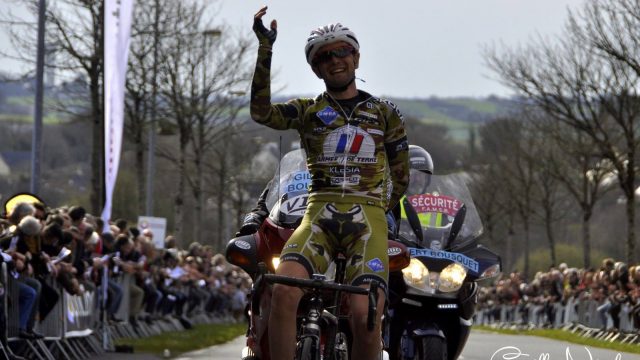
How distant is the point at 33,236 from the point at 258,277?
24.0ft

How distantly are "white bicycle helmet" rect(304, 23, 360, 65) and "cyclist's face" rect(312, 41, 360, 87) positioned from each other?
0.03 metres

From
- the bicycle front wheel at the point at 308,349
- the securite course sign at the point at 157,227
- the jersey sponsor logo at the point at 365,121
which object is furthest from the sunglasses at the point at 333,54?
the securite course sign at the point at 157,227

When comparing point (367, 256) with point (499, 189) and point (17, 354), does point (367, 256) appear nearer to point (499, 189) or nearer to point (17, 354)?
point (17, 354)

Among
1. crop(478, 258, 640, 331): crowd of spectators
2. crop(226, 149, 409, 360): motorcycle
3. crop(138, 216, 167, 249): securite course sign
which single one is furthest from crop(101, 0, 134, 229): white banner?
crop(138, 216, 167, 249): securite course sign

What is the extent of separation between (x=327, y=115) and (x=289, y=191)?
43.4 inches

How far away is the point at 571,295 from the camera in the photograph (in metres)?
35.8

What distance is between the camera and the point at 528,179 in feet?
188

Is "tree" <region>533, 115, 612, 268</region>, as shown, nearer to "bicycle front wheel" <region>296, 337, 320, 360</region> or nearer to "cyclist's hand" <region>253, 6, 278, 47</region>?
"cyclist's hand" <region>253, 6, 278, 47</region>

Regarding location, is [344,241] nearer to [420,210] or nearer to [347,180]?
[347,180]

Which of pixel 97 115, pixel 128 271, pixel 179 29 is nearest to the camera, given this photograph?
pixel 128 271

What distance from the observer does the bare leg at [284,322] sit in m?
7.72

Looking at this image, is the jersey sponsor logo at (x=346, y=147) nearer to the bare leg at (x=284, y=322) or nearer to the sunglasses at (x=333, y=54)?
the sunglasses at (x=333, y=54)

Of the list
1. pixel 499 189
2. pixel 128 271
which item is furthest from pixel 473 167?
pixel 128 271

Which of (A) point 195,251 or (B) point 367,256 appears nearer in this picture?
(B) point 367,256
